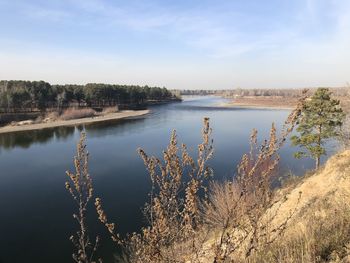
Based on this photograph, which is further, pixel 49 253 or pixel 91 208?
pixel 91 208

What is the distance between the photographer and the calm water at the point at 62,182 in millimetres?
17984

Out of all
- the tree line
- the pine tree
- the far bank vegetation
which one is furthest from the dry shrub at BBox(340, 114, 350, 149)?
the tree line

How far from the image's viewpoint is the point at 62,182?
28.0 metres

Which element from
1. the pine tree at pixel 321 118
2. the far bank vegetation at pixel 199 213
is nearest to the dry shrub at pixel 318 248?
the far bank vegetation at pixel 199 213

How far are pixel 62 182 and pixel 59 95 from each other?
205ft

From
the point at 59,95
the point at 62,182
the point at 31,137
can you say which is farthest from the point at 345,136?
the point at 59,95

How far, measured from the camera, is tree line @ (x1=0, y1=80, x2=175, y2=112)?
7662cm

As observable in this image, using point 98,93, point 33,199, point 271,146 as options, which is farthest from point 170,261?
point 98,93

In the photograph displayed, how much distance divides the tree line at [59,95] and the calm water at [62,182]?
24.9 meters

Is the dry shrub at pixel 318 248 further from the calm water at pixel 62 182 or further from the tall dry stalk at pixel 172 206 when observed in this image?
the calm water at pixel 62 182

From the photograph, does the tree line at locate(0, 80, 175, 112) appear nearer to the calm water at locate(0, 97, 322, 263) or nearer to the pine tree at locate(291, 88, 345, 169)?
the calm water at locate(0, 97, 322, 263)

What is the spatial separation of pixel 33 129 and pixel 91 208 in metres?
47.7

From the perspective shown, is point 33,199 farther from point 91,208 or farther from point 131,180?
point 131,180

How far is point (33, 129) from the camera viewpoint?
64.1 metres
